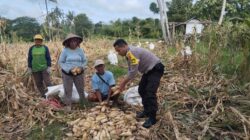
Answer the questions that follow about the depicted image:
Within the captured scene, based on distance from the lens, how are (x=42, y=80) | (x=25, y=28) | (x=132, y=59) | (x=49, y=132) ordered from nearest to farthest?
(x=132, y=59), (x=49, y=132), (x=42, y=80), (x=25, y=28)

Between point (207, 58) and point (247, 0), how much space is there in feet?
79.7

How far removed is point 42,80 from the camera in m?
6.96

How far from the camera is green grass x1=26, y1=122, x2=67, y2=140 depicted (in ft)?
17.0

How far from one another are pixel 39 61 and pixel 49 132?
1757 mm

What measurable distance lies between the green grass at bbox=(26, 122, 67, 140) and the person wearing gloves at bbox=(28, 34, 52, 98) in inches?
55.0

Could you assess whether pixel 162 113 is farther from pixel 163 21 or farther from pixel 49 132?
pixel 163 21

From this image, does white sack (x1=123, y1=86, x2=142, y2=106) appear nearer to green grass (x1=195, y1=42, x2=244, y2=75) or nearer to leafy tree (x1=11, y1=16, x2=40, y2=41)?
green grass (x1=195, y1=42, x2=244, y2=75)

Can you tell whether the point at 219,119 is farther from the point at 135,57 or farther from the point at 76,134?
the point at 76,134

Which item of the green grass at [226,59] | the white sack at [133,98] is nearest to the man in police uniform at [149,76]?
the white sack at [133,98]

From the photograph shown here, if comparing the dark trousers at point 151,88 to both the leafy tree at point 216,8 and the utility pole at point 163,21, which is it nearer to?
the utility pole at point 163,21

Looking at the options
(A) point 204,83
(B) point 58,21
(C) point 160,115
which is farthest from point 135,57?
(B) point 58,21

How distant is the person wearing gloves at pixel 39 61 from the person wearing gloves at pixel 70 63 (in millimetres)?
885

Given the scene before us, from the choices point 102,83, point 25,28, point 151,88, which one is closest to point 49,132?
point 102,83

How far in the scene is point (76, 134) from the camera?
16.6 feet
